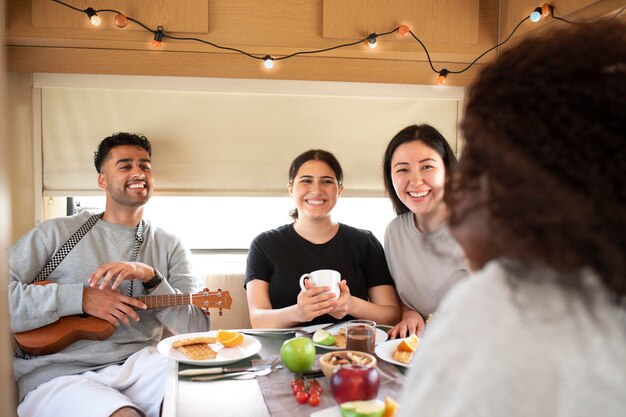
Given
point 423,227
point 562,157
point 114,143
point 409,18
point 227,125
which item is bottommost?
point 423,227

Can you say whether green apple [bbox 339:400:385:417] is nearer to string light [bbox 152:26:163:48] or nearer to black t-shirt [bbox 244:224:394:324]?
black t-shirt [bbox 244:224:394:324]

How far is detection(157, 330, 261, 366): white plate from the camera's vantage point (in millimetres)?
1492

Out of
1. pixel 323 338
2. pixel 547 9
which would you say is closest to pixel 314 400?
pixel 323 338

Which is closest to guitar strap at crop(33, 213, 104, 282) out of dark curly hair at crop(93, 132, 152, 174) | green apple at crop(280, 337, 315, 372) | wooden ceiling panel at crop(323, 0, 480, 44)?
dark curly hair at crop(93, 132, 152, 174)

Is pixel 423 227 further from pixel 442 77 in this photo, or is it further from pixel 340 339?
pixel 442 77

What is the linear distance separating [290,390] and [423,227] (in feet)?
3.58

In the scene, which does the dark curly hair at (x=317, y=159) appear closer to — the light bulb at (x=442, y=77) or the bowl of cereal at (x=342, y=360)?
the light bulb at (x=442, y=77)

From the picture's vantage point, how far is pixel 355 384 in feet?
3.75

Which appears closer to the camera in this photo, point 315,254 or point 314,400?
point 314,400

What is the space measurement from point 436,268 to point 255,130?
4.32 ft

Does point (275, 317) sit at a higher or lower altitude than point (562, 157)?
lower

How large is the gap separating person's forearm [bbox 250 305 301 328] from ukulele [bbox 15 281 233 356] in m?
0.12

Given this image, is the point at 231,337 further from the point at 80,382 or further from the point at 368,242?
the point at 368,242

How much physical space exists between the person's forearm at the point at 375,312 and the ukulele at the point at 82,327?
0.49 m
